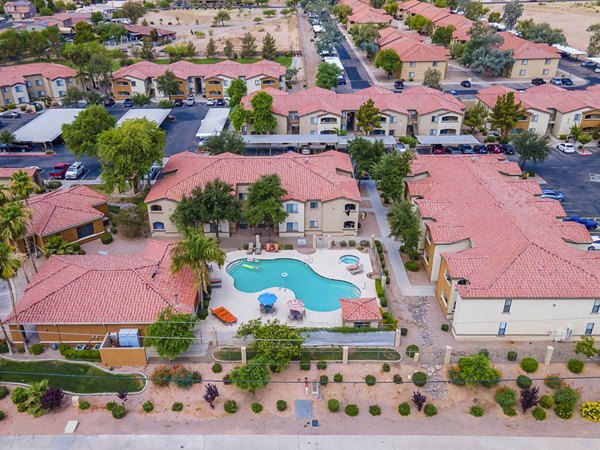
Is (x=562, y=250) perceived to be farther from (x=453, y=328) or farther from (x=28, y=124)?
(x=28, y=124)

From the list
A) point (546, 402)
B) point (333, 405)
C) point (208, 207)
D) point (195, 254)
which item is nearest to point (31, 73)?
point (208, 207)

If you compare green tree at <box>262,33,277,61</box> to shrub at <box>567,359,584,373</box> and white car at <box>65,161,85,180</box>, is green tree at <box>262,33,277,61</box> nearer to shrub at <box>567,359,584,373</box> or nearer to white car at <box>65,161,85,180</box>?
white car at <box>65,161,85,180</box>

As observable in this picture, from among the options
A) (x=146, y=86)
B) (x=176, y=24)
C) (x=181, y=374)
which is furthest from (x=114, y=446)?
(x=176, y=24)

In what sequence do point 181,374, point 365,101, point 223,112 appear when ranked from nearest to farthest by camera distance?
point 181,374
point 365,101
point 223,112

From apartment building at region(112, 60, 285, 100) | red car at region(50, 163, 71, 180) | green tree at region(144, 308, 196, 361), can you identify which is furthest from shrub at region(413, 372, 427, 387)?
apartment building at region(112, 60, 285, 100)

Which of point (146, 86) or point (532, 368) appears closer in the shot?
point (532, 368)

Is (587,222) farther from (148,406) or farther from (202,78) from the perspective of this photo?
(202,78)
